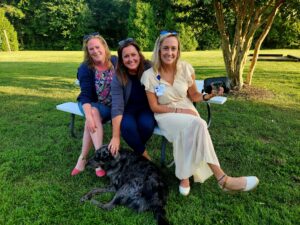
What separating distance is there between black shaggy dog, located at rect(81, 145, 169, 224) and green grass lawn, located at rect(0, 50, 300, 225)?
9cm

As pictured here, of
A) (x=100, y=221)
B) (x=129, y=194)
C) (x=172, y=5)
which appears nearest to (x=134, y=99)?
(x=129, y=194)

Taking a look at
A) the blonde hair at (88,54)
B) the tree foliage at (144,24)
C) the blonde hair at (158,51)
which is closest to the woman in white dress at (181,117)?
the blonde hair at (158,51)

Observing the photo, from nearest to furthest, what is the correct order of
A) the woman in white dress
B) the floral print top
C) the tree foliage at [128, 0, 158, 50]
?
the woman in white dress → the floral print top → the tree foliage at [128, 0, 158, 50]

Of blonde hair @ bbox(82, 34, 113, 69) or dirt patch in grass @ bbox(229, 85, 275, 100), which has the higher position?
blonde hair @ bbox(82, 34, 113, 69)

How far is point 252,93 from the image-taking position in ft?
24.7

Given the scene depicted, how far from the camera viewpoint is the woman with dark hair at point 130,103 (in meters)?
3.47

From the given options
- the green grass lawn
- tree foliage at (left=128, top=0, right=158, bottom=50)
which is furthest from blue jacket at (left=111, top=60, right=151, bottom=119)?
tree foliage at (left=128, top=0, right=158, bottom=50)

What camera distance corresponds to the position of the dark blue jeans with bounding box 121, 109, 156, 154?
3463mm

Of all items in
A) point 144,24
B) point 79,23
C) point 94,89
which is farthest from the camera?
point 79,23

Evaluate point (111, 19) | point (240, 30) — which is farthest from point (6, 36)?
point (240, 30)

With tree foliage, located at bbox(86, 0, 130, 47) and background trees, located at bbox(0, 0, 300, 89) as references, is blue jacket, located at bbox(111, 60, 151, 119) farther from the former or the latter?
tree foliage, located at bbox(86, 0, 130, 47)

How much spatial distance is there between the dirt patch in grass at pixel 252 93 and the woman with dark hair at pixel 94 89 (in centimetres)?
426

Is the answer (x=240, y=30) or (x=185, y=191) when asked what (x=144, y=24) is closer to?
(x=240, y=30)

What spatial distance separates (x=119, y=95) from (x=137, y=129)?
0.45m
